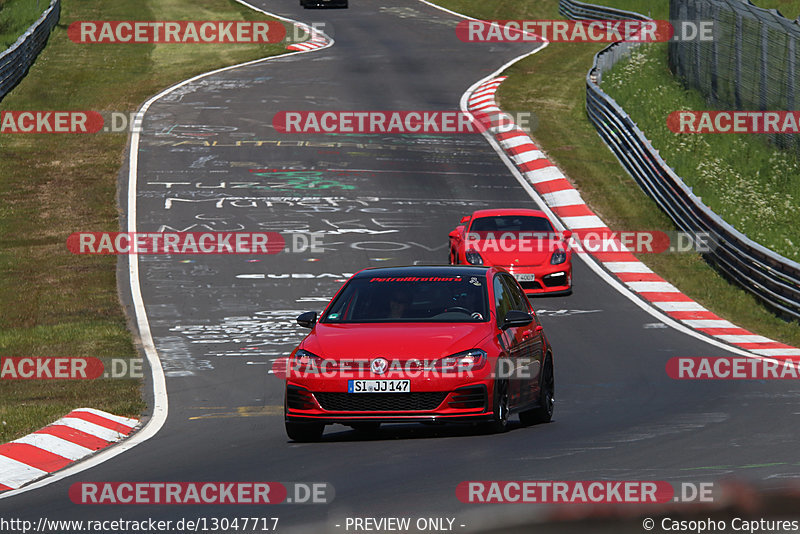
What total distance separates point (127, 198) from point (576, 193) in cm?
1009

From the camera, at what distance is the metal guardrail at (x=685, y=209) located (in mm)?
22158

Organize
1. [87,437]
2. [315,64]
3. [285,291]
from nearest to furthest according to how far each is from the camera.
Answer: [87,437], [285,291], [315,64]

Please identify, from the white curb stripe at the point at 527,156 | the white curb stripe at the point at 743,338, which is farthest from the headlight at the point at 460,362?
the white curb stripe at the point at 527,156

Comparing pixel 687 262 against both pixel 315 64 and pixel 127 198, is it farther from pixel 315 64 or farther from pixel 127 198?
pixel 315 64

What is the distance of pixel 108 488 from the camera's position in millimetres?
9578

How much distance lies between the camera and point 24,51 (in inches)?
1713

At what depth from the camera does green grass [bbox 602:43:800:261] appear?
2678cm

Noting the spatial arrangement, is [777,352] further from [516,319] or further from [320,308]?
[516,319]

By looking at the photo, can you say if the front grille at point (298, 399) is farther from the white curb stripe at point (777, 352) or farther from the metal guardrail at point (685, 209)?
the metal guardrail at point (685, 209)

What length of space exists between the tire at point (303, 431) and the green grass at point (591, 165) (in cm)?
1139

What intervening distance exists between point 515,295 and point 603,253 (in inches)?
541

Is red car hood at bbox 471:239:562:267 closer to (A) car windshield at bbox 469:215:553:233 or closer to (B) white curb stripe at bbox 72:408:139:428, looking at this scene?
(A) car windshield at bbox 469:215:553:233

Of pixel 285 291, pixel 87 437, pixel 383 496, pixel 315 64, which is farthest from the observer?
pixel 315 64

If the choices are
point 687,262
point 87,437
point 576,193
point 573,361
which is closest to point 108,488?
point 87,437
